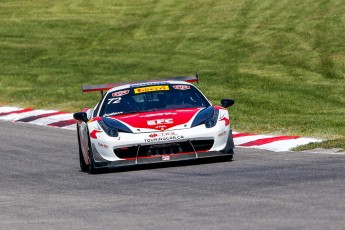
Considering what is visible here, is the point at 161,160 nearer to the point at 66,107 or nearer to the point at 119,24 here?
the point at 66,107

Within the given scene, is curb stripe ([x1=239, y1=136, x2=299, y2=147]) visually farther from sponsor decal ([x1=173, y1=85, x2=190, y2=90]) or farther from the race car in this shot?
the race car

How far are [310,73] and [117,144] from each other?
598 inches

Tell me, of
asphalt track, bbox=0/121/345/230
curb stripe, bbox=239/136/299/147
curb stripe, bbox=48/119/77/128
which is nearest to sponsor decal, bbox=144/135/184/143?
asphalt track, bbox=0/121/345/230

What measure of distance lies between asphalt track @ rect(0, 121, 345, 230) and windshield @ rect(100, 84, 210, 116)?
38.0 inches

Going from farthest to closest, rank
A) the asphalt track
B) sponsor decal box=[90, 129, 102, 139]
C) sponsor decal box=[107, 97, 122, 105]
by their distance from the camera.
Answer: sponsor decal box=[107, 97, 122, 105] < sponsor decal box=[90, 129, 102, 139] < the asphalt track

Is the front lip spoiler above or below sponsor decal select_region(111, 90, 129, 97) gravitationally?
below

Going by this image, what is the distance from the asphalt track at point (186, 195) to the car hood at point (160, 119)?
525 millimetres

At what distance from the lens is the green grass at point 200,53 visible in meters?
25.6

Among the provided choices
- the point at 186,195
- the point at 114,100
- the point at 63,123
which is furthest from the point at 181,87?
the point at 63,123

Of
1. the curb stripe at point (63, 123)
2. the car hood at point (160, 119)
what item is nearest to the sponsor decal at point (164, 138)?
the car hood at point (160, 119)

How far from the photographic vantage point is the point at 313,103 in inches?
991

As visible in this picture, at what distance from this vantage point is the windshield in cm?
1650

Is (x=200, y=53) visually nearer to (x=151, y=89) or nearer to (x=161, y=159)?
(x=151, y=89)

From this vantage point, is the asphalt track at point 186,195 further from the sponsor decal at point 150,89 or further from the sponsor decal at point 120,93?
the sponsor decal at point 150,89
